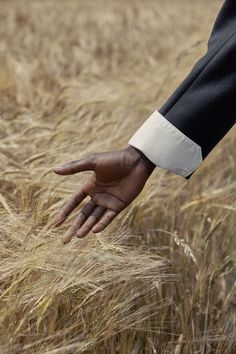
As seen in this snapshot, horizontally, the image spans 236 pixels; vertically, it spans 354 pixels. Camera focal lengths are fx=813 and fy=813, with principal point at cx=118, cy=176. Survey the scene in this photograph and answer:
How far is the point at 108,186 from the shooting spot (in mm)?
1287

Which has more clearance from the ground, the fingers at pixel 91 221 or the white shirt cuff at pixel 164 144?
the white shirt cuff at pixel 164 144

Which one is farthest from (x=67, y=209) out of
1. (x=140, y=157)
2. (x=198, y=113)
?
(x=198, y=113)

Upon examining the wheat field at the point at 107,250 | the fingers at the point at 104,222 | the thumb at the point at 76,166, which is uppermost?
the thumb at the point at 76,166

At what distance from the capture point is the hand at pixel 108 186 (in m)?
1.25

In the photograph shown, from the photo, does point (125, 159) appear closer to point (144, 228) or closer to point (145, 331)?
point (145, 331)

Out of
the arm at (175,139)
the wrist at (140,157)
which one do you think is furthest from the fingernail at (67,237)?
the wrist at (140,157)

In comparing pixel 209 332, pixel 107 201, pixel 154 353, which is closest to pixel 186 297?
pixel 209 332

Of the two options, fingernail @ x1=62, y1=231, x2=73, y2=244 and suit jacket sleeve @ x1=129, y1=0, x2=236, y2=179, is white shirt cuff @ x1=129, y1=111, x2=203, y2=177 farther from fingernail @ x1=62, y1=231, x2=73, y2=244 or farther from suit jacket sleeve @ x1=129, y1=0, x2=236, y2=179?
fingernail @ x1=62, y1=231, x2=73, y2=244

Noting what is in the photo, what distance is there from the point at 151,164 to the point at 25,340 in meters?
0.34

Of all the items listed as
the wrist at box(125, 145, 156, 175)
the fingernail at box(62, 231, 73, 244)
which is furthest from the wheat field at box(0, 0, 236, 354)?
the wrist at box(125, 145, 156, 175)

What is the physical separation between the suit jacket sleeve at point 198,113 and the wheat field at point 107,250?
18 cm

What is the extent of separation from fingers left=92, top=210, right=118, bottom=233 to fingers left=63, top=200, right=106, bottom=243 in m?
0.01

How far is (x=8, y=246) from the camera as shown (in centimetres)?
127

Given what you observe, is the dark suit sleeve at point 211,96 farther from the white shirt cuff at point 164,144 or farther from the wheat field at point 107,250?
the wheat field at point 107,250
